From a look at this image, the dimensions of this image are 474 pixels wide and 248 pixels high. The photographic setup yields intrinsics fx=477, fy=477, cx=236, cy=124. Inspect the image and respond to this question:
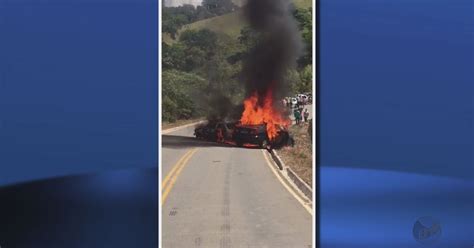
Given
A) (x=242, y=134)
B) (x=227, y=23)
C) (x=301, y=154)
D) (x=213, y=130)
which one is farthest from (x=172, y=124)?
(x=301, y=154)

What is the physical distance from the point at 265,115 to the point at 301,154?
0.44m

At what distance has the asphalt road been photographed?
12.8 feet

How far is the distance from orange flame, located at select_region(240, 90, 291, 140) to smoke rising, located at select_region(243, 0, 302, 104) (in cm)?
5

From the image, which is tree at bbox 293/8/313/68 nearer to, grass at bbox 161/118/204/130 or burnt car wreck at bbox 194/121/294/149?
burnt car wreck at bbox 194/121/294/149

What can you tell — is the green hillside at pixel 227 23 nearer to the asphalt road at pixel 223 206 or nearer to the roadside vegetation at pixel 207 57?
the roadside vegetation at pixel 207 57

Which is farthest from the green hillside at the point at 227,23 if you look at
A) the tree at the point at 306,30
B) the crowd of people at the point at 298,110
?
the crowd of people at the point at 298,110

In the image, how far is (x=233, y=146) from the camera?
404cm

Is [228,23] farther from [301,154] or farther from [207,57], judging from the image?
[301,154]

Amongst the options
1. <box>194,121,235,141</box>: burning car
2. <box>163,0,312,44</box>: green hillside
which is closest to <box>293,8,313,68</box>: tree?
<box>163,0,312,44</box>: green hillside

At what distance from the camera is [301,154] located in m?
3.98
